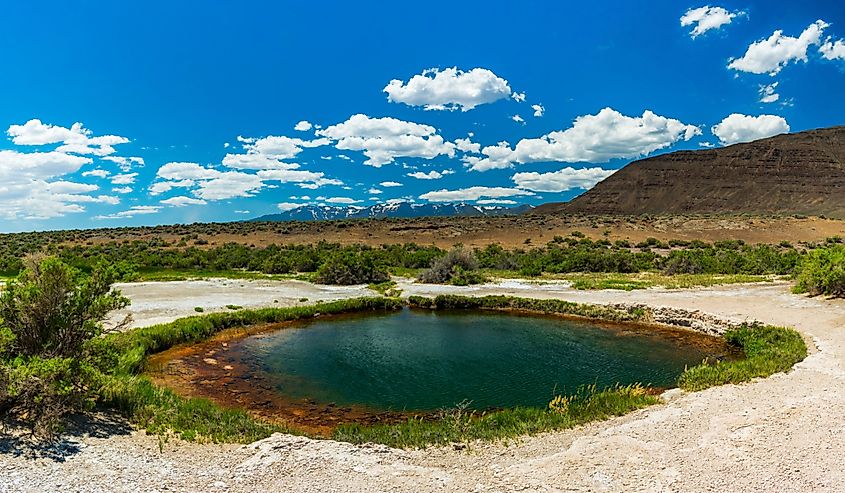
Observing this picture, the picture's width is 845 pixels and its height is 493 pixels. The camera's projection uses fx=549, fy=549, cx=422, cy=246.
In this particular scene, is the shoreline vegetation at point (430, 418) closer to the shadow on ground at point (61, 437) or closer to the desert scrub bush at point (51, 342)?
the shadow on ground at point (61, 437)

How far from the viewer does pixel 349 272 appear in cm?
3619

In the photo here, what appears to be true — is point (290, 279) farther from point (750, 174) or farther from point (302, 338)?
point (750, 174)

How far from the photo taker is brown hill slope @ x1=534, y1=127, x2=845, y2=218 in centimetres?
11756

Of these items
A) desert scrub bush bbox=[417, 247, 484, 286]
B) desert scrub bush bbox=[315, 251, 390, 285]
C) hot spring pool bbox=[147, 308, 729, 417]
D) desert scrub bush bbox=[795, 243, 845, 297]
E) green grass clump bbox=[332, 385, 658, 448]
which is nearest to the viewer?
green grass clump bbox=[332, 385, 658, 448]

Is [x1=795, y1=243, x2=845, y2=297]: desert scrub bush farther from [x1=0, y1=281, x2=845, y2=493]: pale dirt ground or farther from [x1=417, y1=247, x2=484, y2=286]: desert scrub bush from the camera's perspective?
[x1=417, y1=247, x2=484, y2=286]: desert scrub bush

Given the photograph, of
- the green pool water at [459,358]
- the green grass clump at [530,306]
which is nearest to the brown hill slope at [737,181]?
the green grass clump at [530,306]

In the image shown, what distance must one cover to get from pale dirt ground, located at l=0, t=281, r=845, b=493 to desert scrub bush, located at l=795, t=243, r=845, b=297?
49.1ft

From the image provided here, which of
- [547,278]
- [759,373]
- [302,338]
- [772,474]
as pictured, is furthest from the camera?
[547,278]

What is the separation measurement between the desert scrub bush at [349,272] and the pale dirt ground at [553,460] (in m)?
26.9

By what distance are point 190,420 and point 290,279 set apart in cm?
2844

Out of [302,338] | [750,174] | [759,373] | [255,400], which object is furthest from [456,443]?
[750,174]

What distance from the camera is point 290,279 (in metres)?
37.8

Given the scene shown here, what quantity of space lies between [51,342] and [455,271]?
2769 centimetres

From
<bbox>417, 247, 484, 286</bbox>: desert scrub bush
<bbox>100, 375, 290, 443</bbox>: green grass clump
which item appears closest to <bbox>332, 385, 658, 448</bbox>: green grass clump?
<bbox>100, 375, 290, 443</bbox>: green grass clump
